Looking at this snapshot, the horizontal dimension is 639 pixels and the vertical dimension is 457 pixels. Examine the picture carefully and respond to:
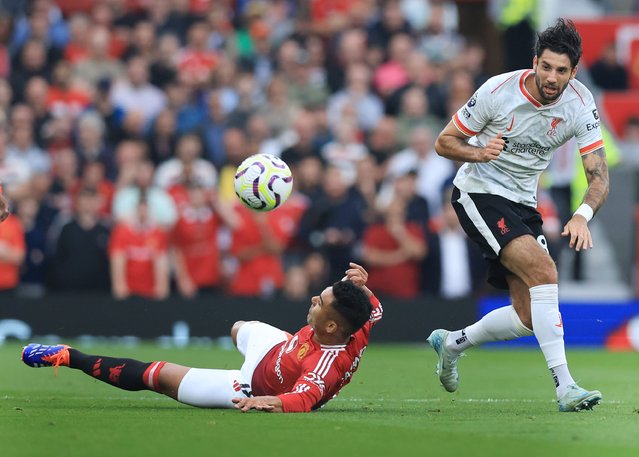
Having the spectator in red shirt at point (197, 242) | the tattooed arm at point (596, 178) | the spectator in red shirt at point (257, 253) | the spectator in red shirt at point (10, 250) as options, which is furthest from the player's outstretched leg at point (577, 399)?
the spectator in red shirt at point (10, 250)

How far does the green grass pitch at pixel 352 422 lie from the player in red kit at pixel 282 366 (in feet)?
0.44

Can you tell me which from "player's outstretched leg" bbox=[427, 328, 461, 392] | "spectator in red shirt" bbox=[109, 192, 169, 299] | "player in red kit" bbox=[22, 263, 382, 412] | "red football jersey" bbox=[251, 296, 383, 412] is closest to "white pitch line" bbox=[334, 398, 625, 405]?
"player's outstretched leg" bbox=[427, 328, 461, 392]

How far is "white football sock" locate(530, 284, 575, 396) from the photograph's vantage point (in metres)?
9.00

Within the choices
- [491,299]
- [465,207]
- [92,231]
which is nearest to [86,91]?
[92,231]

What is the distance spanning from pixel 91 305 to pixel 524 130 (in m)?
8.37

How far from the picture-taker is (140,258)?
1644 cm

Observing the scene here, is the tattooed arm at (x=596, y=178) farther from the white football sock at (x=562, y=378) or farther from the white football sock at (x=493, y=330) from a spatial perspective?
the white football sock at (x=562, y=378)

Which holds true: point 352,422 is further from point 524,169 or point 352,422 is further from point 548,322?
point 524,169

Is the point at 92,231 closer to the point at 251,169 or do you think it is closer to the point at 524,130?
the point at 251,169

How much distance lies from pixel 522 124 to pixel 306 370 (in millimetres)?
2449

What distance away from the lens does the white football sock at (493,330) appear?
9.57 meters

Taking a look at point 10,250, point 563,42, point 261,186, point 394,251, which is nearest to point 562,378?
point 563,42

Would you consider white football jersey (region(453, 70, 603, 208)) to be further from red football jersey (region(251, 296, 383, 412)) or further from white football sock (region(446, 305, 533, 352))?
red football jersey (region(251, 296, 383, 412))

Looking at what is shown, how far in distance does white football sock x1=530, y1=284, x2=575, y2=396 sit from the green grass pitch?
391 millimetres
